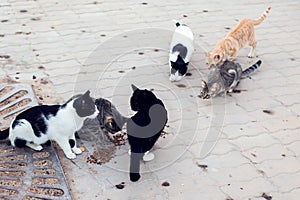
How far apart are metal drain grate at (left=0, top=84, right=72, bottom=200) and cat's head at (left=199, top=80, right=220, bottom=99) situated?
1.39 metres

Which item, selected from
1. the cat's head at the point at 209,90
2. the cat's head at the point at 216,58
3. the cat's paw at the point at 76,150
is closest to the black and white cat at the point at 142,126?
the cat's paw at the point at 76,150

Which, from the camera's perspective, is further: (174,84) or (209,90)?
(174,84)

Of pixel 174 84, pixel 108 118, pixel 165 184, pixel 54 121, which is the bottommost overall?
pixel 165 184

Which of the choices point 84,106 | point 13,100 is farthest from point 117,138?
point 13,100

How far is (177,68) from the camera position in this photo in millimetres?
4031

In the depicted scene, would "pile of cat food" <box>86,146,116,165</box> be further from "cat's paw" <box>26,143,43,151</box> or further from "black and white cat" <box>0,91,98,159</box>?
"cat's paw" <box>26,143,43,151</box>

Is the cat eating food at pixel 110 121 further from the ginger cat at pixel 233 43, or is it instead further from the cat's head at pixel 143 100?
the ginger cat at pixel 233 43

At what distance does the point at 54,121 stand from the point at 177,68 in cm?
144

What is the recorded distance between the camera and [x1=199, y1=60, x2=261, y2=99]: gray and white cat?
3848 millimetres

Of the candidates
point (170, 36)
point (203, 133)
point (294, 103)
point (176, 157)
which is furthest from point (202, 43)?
point (176, 157)

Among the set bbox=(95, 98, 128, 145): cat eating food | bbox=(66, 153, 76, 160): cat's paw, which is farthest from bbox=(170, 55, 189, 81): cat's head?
bbox=(66, 153, 76, 160): cat's paw

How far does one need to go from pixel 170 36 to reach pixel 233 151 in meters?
2.11

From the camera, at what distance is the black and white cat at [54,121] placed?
2941mm

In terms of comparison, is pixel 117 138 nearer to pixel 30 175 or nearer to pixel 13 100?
pixel 30 175
